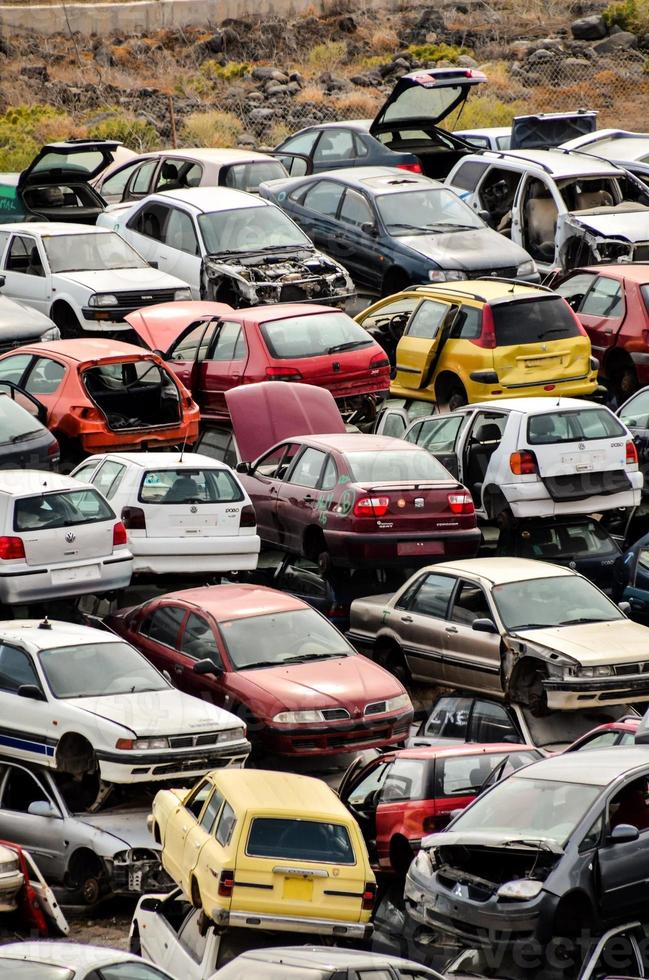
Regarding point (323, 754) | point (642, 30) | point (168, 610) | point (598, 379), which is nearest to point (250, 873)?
point (323, 754)

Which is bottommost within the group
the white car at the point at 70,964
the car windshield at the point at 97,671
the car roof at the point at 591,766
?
the car windshield at the point at 97,671

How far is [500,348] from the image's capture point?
66.6 feet

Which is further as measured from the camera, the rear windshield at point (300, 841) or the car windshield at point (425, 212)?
the car windshield at point (425, 212)

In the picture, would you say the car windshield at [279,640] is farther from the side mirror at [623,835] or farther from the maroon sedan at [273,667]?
the side mirror at [623,835]

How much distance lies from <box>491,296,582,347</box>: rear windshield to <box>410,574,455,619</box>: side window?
16.2ft

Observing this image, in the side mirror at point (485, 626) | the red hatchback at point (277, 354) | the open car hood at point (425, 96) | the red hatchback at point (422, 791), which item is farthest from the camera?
the open car hood at point (425, 96)

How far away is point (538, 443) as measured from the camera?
1783 cm

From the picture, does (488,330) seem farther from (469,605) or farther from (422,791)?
(422,791)

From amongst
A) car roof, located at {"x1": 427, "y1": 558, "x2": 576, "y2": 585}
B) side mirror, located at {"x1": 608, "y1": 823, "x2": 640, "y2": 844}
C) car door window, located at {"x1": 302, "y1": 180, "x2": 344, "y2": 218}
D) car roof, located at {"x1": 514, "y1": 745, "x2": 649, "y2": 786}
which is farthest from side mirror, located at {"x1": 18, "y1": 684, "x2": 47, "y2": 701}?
car door window, located at {"x1": 302, "y1": 180, "x2": 344, "y2": 218}

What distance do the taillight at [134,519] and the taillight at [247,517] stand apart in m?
0.93

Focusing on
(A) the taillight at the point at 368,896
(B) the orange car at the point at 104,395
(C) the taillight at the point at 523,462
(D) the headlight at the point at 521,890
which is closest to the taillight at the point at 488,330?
(C) the taillight at the point at 523,462

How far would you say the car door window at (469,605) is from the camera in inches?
607

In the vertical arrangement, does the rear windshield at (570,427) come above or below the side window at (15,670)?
above

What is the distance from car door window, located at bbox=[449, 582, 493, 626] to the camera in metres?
15.4
